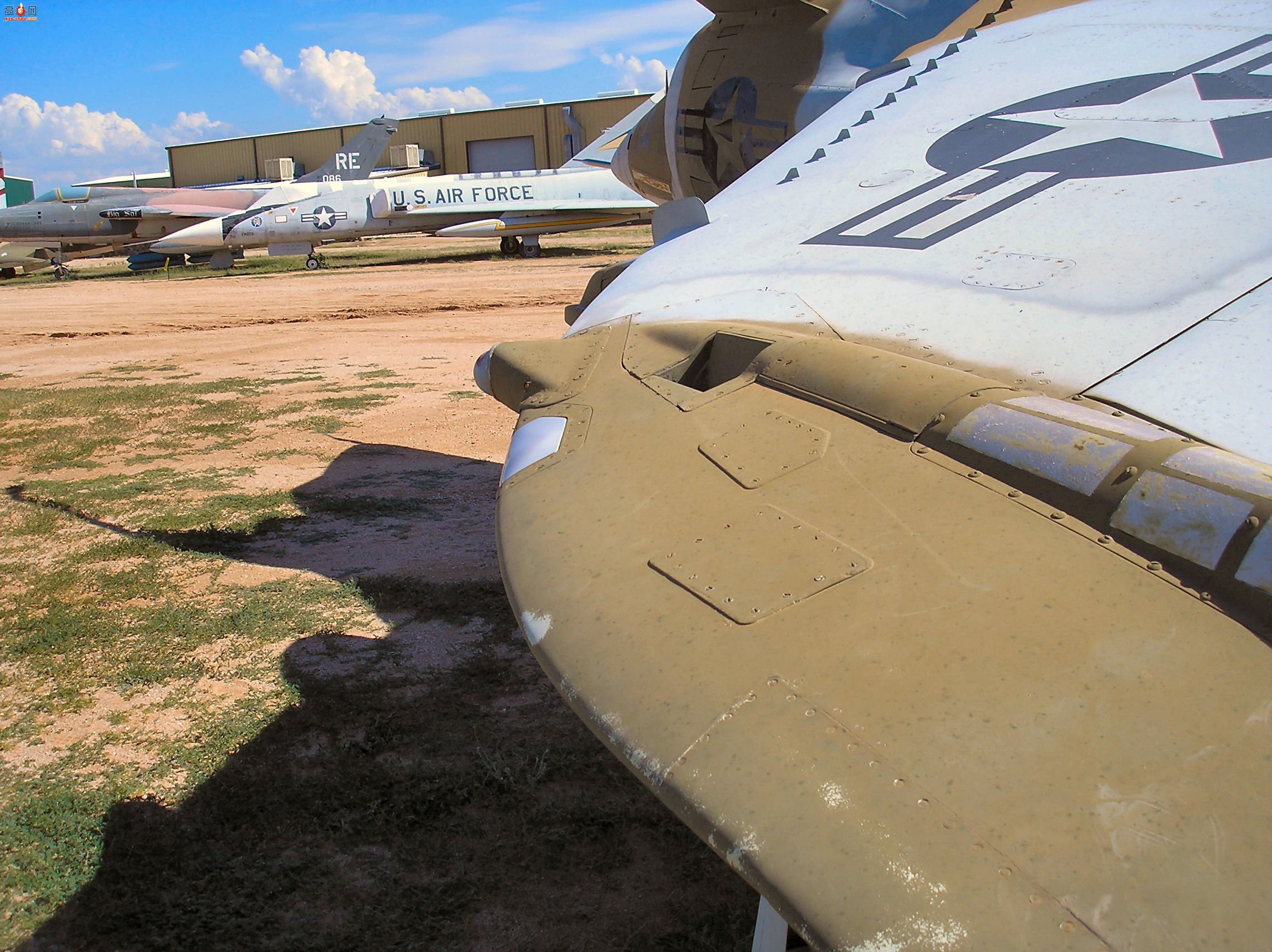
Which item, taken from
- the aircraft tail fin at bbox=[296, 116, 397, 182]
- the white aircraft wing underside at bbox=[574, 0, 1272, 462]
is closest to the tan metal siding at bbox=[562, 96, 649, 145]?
the aircraft tail fin at bbox=[296, 116, 397, 182]

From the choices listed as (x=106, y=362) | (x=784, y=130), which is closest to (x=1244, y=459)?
(x=784, y=130)

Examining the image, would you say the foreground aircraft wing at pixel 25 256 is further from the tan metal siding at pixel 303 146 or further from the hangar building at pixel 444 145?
the tan metal siding at pixel 303 146

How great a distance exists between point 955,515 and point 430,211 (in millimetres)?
30911

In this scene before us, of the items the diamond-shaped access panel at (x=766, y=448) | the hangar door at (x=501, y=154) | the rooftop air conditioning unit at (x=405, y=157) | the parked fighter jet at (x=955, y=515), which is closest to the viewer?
the parked fighter jet at (x=955, y=515)

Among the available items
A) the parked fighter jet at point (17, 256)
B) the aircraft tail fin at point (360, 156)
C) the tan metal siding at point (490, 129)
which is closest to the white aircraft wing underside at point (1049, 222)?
the aircraft tail fin at point (360, 156)

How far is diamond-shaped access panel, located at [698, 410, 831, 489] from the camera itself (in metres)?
2.26

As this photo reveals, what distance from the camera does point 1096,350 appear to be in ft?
8.09

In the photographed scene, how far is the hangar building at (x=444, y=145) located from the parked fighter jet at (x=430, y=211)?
23683 millimetres

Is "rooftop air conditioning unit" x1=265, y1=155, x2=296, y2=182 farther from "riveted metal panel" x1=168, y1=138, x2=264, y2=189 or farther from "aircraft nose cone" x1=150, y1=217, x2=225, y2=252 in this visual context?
"aircraft nose cone" x1=150, y1=217, x2=225, y2=252

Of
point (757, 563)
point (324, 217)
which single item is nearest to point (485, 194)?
point (324, 217)

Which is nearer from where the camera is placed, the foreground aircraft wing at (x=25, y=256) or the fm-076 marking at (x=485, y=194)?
the fm-076 marking at (x=485, y=194)

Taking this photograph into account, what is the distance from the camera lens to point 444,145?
6538 centimetres

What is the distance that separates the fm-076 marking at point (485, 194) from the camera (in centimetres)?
3100

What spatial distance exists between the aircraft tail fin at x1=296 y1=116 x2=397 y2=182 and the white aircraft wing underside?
3514 cm
